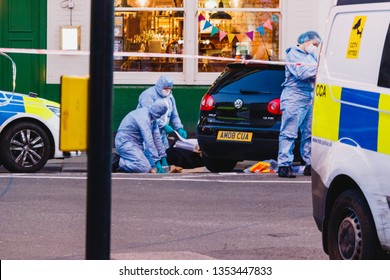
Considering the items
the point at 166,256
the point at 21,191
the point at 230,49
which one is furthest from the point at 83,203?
the point at 230,49

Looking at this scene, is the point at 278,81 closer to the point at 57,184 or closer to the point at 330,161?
the point at 57,184

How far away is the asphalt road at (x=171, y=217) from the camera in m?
8.92

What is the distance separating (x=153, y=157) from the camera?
15.0 metres

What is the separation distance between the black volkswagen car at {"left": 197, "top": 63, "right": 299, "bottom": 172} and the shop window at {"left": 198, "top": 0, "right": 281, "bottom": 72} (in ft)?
16.4

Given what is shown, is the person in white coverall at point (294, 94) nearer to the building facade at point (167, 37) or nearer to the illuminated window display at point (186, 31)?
the building facade at point (167, 37)

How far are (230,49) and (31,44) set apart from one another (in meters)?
3.37

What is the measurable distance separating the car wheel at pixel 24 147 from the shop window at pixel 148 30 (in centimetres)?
541

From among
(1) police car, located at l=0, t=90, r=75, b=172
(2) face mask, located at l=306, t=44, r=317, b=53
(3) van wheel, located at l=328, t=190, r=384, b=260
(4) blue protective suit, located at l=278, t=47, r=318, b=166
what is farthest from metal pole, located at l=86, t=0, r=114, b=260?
(1) police car, located at l=0, t=90, r=75, b=172

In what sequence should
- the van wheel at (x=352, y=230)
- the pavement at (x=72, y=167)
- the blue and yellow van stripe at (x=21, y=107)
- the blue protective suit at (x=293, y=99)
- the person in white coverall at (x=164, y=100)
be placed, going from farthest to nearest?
1. the person in white coverall at (x=164, y=100)
2. the pavement at (x=72, y=167)
3. the blue and yellow van stripe at (x=21, y=107)
4. the blue protective suit at (x=293, y=99)
5. the van wheel at (x=352, y=230)

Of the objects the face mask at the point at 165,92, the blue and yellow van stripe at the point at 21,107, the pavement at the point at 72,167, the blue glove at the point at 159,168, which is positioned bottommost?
the pavement at the point at 72,167

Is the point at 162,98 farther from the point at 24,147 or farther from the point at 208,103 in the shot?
the point at 24,147

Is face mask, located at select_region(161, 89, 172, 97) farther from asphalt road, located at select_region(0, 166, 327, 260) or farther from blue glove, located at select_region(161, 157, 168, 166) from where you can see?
asphalt road, located at select_region(0, 166, 327, 260)

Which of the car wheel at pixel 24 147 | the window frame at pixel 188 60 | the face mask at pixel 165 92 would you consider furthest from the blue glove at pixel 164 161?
the window frame at pixel 188 60

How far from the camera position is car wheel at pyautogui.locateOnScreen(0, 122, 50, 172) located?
14.4m
